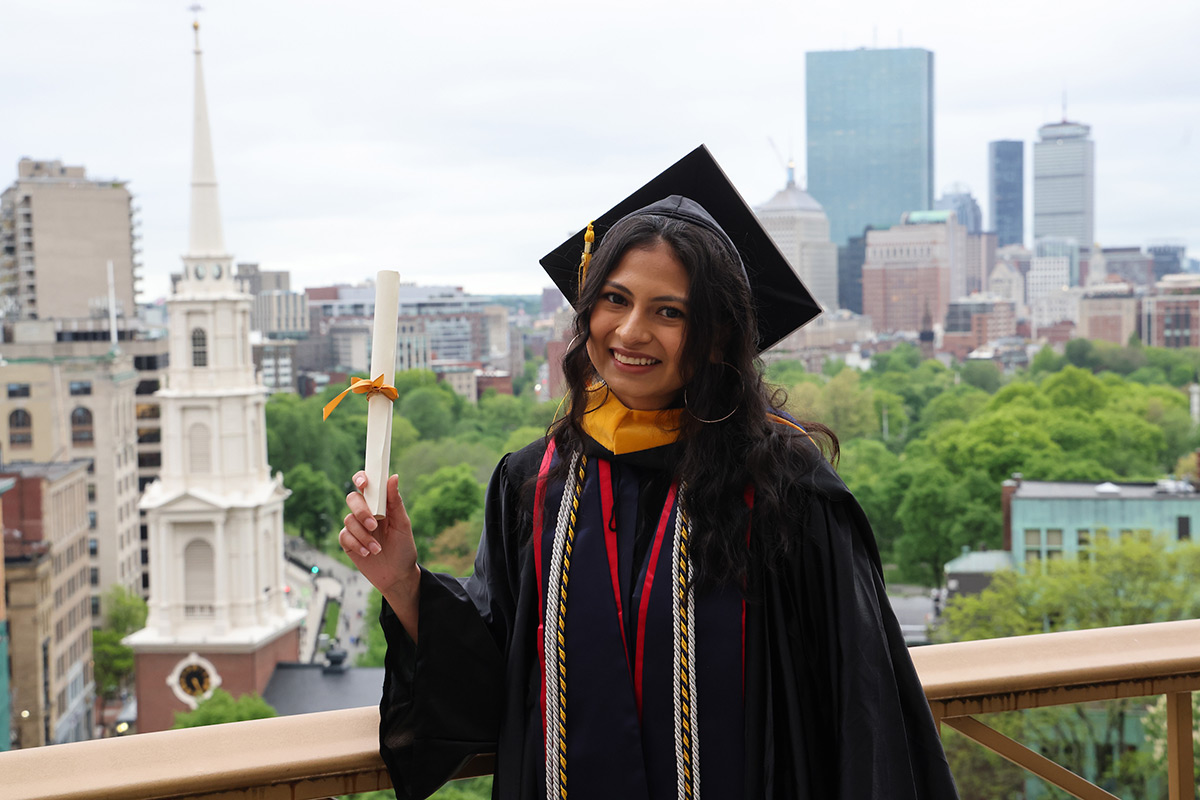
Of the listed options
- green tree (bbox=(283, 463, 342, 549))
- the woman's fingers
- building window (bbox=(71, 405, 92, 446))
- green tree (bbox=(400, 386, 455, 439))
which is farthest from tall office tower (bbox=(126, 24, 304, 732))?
the woman's fingers

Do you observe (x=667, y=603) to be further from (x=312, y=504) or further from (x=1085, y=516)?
(x=312, y=504)

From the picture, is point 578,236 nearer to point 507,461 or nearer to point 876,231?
point 507,461

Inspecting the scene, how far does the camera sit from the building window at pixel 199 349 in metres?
27.5

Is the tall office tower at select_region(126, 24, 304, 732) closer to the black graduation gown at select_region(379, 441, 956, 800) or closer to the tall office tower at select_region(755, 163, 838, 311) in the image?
the black graduation gown at select_region(379, 441, 956, 800)

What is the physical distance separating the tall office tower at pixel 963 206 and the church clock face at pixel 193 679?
10190 centimetres

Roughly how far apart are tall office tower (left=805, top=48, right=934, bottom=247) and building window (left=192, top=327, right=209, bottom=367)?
310ft

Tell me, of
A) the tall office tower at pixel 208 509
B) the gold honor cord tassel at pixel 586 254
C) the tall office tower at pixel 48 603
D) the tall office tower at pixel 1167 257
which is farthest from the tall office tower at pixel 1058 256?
the gold honor cord tassel at pixel 586 254

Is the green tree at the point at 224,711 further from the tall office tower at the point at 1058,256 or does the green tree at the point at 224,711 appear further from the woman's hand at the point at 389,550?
the tall office tower at the point at 1058,256

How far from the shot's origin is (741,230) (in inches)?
68.9

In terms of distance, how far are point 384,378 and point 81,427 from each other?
4232 centimetres

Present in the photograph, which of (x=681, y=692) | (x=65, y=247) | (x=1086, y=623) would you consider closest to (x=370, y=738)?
(x=681, y=692)

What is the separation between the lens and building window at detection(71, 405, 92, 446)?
132ft

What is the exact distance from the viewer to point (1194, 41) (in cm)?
7588

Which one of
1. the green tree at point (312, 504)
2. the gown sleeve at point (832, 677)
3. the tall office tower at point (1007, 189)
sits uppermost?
the tall office tower at point (1007, 189)
